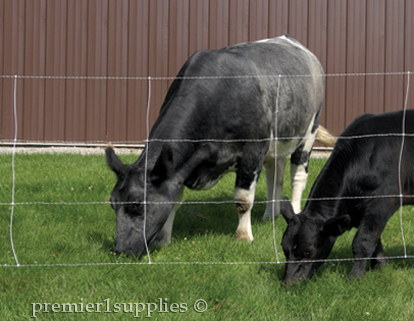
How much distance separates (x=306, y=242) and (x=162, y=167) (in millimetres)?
1392

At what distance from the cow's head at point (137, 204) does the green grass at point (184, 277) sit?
18 centimetres

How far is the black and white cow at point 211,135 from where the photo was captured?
461cm

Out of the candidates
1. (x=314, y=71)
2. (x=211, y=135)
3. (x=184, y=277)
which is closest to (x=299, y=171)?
(x=314, y=71)

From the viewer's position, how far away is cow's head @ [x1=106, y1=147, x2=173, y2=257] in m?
4.55

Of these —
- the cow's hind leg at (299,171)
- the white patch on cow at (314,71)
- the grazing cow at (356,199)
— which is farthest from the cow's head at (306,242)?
the white patch on cow at (314,71)

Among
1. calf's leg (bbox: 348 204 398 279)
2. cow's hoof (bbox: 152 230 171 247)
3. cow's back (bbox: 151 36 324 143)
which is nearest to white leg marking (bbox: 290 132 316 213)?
cow's back (bbox: 151 36 324 143)

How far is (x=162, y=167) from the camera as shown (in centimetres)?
461

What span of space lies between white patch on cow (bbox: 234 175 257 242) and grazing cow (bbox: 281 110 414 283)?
3.74 feet

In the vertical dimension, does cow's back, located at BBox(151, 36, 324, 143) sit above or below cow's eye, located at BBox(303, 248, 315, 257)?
above

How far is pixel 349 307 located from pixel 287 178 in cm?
439

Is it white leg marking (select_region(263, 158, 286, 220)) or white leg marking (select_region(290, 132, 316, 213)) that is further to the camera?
white leg marking (select_region(263, 158, 286, 220))

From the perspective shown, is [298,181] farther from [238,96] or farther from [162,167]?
[162,167]

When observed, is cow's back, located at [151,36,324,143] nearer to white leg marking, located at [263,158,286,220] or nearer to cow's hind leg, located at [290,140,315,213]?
cow's hind leg, located at [290,140,315,213]

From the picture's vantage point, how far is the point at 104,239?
5051 millimetres
